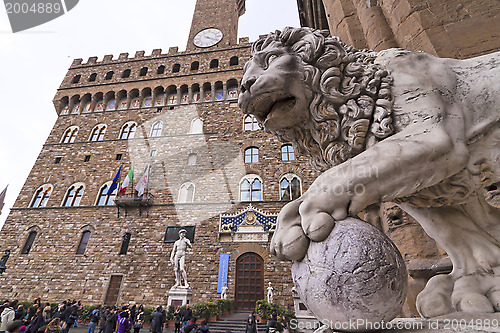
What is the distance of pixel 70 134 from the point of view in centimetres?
1750

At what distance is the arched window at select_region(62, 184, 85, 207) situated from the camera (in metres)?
14.8

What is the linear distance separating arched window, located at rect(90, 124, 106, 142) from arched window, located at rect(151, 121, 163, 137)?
11.2ft

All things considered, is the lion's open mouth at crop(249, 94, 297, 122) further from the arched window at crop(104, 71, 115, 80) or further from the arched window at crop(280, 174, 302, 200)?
the arched window at crop(104, 71, 115, 80)

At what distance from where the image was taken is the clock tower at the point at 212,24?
2014 cm

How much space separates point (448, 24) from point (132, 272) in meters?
14.0

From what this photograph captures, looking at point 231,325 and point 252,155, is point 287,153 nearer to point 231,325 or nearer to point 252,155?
point 252,155

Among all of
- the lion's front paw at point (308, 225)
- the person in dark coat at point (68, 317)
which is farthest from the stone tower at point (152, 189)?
the lion's front paw at point (308, 225)

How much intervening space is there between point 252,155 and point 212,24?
13149mm

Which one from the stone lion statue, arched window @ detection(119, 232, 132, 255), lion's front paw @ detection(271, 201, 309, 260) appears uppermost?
arched window @ detection(119, 232, 132, 255)

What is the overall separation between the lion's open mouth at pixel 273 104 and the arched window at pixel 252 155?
522 inches

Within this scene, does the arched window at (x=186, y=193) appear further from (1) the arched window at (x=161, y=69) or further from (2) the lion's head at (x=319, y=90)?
(2) the lion's head at (x=319, y=90)

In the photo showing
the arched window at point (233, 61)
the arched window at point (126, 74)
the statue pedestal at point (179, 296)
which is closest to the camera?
the statue pedestal at point (179, 296)

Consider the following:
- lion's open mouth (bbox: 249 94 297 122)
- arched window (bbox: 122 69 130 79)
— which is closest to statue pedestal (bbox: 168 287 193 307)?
lion's open mouth (bbox: 249 94 297 122)

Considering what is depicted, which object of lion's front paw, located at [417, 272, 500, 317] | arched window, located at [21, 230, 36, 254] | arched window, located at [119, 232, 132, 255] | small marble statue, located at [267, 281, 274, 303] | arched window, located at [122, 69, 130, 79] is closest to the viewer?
lion's front paw, located at [417, 272, 500, 317]
